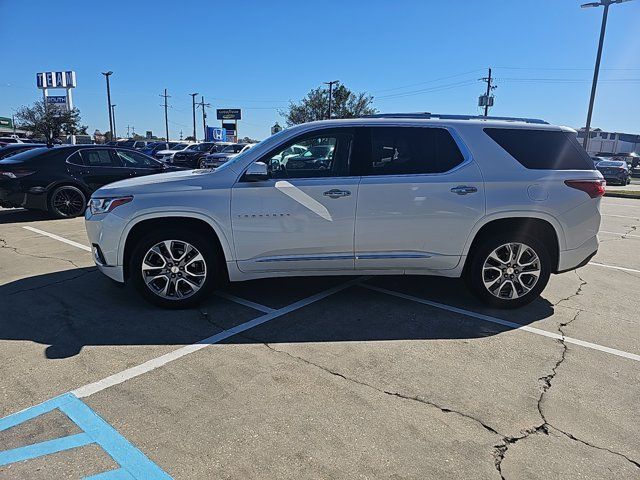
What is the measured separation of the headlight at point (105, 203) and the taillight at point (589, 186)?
4.30m

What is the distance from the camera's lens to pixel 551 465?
2508mm

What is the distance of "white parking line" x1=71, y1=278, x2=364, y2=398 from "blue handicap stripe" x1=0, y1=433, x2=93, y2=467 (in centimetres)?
48

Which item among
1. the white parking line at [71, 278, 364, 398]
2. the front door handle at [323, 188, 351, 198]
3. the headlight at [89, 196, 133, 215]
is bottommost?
the white parking line at [71, 278, 364, 398]

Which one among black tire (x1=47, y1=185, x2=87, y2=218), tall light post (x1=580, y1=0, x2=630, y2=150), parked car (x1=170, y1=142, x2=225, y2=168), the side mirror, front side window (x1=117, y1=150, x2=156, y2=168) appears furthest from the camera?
parked car (x1=170, y1=142, x2=225, y2=168)

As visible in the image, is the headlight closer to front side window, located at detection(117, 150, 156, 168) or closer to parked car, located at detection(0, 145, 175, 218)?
parked car, located at detection(0, 145, 175, 218)

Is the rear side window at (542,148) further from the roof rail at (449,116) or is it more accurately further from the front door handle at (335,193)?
the front door handle at (335,193)

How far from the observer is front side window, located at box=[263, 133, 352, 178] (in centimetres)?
447

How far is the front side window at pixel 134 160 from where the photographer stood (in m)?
10.8

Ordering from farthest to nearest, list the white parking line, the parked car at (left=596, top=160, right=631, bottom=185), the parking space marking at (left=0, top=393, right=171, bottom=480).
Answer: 1. the parked car at (left=596, top=160, right=631, bottom=185)
2. the white parking line
3. the parking space marking at (left=0, top=393, right=171, bottom=480)

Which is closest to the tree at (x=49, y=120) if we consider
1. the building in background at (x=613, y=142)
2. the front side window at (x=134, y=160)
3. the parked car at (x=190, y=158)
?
the parked car at (x=190, y=158)

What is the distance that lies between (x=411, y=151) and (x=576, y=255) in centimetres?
199

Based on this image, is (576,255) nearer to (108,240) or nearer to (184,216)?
(184,216)

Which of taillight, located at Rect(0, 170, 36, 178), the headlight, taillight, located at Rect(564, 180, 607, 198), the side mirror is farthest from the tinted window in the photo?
taillight, located at Rect(564, 180, 607, 198)

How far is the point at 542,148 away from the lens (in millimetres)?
4668
